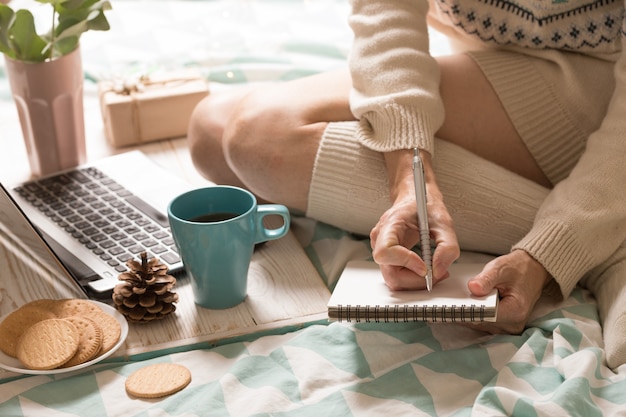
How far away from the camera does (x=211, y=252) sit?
3.49 feet

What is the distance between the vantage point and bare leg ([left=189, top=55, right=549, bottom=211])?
1222 mm

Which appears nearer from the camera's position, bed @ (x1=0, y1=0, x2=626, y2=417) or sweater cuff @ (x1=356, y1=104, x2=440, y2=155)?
bed @ (x1=0, y1=0, x2=626, y2=417)

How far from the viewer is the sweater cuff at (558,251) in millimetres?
1078

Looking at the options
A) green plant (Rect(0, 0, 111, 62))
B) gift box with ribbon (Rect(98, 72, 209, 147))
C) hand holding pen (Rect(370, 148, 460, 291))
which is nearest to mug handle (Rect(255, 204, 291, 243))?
hand holding pen (Rect(370, 148, 460, 291))

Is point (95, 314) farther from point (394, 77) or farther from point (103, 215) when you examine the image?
point (394, 77)

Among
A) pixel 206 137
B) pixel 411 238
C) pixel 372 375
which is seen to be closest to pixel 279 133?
pixel 206 137

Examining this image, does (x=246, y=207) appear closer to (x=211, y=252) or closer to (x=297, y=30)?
(x=211, y=252)

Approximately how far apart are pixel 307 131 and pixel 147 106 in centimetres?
48

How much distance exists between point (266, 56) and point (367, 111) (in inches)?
27.4

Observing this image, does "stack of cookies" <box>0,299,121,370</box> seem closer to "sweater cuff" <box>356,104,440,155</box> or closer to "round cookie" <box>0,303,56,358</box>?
"round cookie" <box>0,303,56,358</box>

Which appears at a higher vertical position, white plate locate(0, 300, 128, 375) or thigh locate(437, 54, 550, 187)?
thigh locate(437, 54, 550, 187)

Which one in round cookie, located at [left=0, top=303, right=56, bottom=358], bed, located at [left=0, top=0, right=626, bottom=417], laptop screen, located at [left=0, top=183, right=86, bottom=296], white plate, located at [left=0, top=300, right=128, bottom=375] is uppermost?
laptop screen, located at [left=0, top=183, right=86, bottom=296]

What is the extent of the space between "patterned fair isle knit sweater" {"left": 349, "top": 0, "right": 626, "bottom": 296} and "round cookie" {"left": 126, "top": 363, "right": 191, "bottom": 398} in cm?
38

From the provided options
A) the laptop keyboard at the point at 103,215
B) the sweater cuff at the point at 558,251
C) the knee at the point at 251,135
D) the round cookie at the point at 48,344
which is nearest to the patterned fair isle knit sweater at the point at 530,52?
the sweater cuff at the point at 558,251
